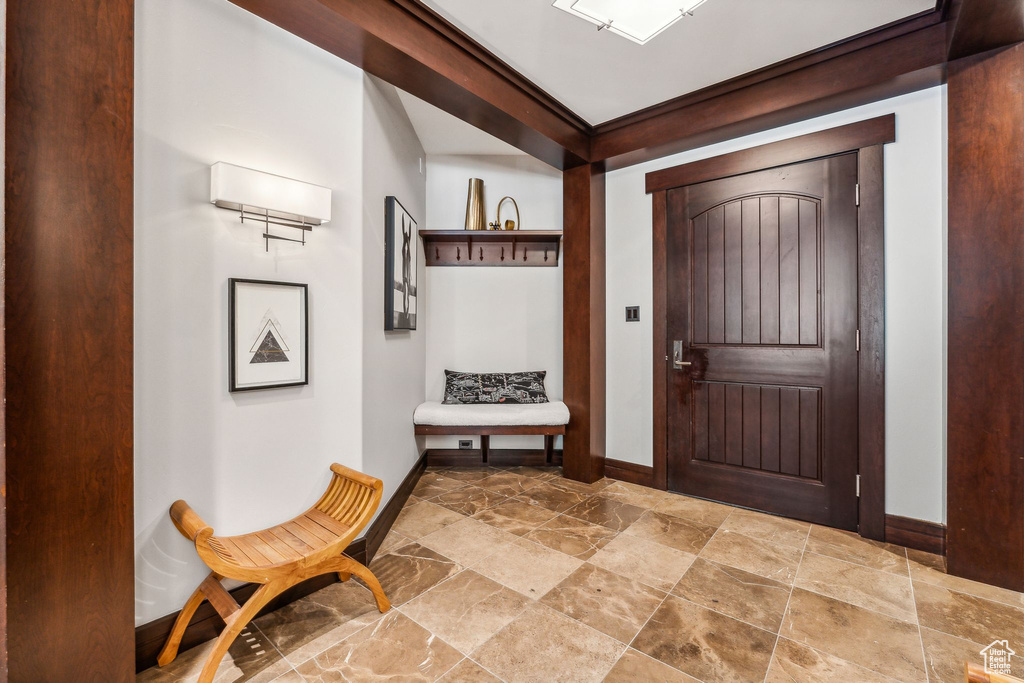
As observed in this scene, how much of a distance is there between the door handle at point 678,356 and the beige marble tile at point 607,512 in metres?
1.03

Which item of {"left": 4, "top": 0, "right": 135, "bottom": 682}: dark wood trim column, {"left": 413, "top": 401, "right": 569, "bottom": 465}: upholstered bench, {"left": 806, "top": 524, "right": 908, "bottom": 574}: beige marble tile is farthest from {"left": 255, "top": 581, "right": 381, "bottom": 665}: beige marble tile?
{"left": 806, "top": 524, "right": 908, "bottom": 574}: beige marble tile

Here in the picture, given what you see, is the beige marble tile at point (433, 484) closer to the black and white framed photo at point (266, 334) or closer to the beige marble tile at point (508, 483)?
the beige marble tile at point (508, 483)

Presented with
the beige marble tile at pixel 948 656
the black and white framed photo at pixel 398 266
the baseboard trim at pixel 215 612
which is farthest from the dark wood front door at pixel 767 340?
the baseboard trim at pixel 215 612

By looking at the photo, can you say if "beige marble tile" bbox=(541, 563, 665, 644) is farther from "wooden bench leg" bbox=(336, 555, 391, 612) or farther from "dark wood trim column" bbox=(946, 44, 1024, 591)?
"dark wood trim column" bbox=(946, 44, 1024, 591)

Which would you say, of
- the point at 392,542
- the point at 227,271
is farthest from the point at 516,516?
the point at 227,271

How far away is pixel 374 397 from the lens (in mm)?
2510

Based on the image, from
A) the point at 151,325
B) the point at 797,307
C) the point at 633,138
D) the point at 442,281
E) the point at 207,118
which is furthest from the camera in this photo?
the point at 442,281

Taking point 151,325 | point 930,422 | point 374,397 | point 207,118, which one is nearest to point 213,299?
point 151,325

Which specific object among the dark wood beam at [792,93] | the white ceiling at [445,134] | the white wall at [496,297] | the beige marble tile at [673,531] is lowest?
the beige marble tile at [673,531]

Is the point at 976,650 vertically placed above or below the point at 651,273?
below

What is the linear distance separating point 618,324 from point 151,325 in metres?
2.89

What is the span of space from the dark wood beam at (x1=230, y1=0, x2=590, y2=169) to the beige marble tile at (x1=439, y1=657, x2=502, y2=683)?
2.50 meters

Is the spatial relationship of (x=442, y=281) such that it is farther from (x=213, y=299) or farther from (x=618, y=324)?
(x=213, y=299)

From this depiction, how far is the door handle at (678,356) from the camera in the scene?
3.22 m
